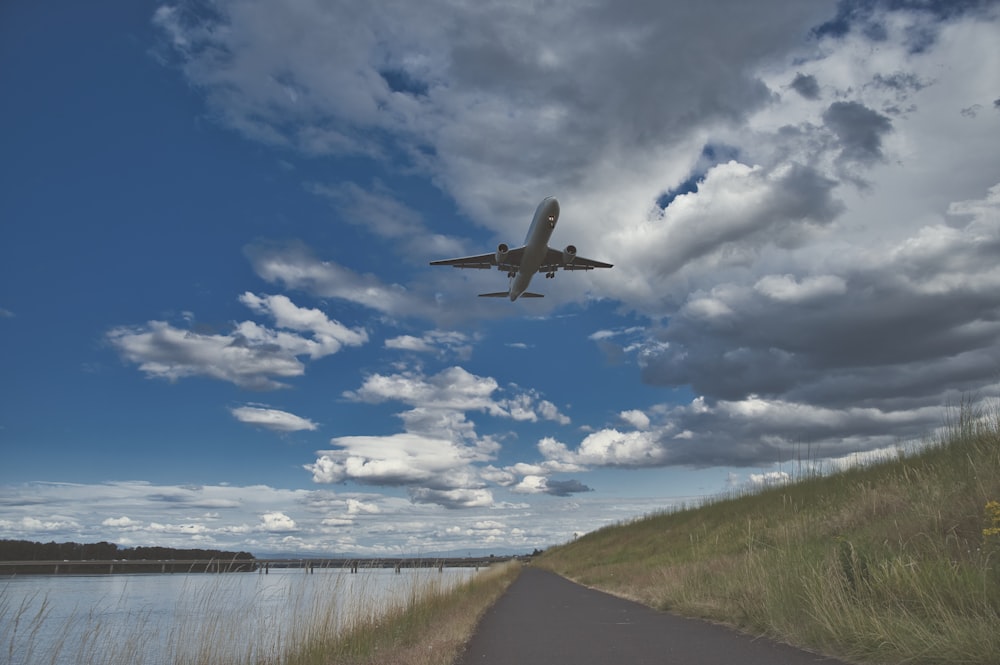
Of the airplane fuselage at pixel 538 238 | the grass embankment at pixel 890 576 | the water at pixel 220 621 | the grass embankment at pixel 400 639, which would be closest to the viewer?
the grass embankment at pixel 890 576

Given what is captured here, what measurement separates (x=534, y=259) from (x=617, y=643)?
25.5 meters

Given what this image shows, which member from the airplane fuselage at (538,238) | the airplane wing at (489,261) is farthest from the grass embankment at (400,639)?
the airplane wing at (489,261)

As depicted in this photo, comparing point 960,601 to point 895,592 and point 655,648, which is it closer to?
point 895,592

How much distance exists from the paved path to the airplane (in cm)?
2050

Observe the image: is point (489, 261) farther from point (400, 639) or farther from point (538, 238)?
point (400, 639)

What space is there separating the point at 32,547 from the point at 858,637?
14434 cm

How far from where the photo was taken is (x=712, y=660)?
23.1 feet

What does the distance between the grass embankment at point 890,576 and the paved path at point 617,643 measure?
53 cm

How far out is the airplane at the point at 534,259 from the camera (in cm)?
3062

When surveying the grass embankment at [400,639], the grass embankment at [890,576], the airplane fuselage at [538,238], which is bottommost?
the grass embankment at [400,639]

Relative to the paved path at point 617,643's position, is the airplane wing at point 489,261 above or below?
above

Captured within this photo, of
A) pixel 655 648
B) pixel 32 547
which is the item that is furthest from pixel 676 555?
pixel 32 547

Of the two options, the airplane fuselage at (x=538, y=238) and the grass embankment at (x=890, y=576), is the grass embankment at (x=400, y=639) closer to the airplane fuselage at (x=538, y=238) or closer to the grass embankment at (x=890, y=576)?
the grass embankment at (x=890, y=576)

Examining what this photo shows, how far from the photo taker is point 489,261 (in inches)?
1438
